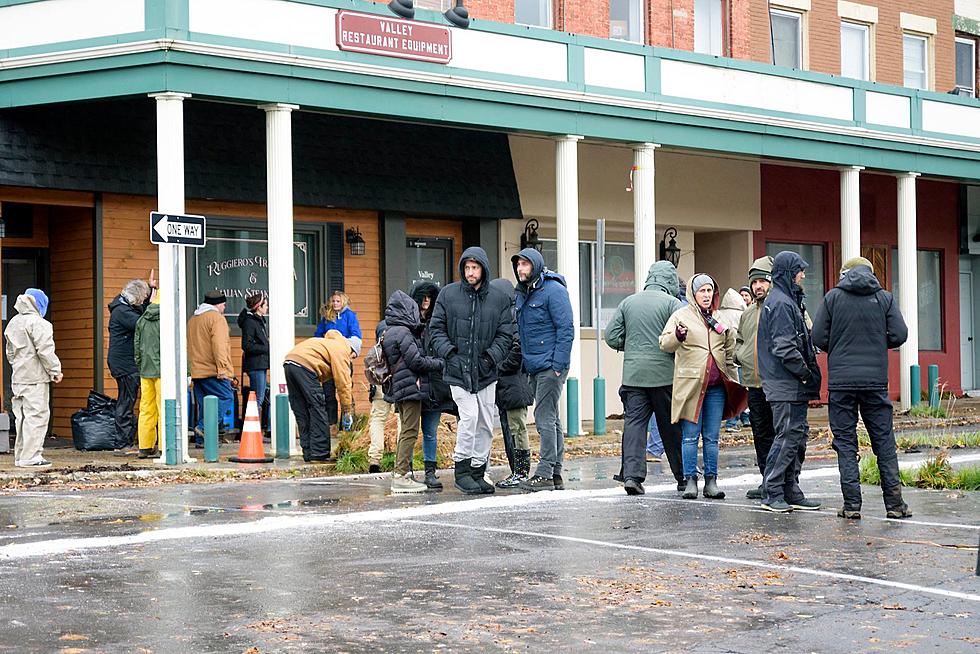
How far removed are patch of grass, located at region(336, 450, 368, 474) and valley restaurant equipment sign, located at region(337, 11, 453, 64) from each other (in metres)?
5.11

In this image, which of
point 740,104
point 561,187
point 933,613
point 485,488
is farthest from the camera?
point 740,104

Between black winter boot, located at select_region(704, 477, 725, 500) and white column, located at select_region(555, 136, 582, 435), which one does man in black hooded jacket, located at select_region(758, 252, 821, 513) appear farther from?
white column, located at select_region(555, 136, 582, 435)

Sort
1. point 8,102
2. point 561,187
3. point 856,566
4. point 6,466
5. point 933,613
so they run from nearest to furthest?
point 933,613
point 856,566
point 6,466
point 8,102
point 561,187

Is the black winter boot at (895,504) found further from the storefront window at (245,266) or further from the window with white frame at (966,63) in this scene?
the window with white frame at (966,63)

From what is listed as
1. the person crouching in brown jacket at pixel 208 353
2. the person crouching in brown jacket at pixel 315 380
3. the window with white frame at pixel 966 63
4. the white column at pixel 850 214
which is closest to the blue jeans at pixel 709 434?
the person crouching in brown jacket at pixel 315 380

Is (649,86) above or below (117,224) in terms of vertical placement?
above

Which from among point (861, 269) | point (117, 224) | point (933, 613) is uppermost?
point (117, 224)

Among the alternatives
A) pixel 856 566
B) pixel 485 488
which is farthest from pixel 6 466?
pixel 856 566

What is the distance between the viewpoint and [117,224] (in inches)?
727

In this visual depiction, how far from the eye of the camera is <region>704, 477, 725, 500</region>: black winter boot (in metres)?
12.1

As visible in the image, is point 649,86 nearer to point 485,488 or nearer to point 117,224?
point 117,224

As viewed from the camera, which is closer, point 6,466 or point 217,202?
point 6,466

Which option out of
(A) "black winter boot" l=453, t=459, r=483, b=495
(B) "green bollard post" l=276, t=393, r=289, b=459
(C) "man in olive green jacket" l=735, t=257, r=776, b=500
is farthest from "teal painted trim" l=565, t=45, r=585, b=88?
(A) "black winter boot" l=453, t=459, r=483, b=495

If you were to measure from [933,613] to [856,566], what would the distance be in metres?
1.40
